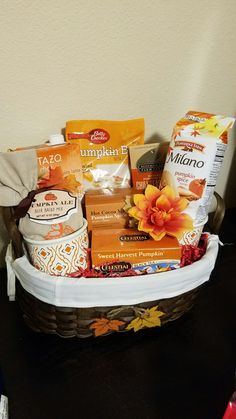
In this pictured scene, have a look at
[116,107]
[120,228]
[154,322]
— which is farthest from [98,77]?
[154,322]

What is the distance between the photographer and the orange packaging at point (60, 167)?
593mm

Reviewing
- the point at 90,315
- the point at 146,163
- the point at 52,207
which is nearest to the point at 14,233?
the point at 52,207

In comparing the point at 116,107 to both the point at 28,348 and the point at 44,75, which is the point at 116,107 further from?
the point at 28,348

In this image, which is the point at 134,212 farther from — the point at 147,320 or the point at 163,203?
the point at 147,320

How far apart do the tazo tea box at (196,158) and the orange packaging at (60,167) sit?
166 millimetres

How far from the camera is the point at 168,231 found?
1.81 feet

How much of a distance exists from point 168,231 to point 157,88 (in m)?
0.34

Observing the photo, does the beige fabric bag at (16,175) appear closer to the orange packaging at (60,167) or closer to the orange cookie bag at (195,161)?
the orange packaging at (60,167)

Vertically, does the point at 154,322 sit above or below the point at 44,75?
below

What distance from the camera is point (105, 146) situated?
67cm

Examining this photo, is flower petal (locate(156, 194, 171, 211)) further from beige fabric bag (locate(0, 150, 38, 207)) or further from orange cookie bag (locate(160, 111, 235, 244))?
beige fabric bag (locate(0, 150, 38, 207))

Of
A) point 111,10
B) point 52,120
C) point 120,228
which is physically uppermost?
point 111,10

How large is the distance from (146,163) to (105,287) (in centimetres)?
28

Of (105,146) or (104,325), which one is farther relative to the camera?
(105,146)
